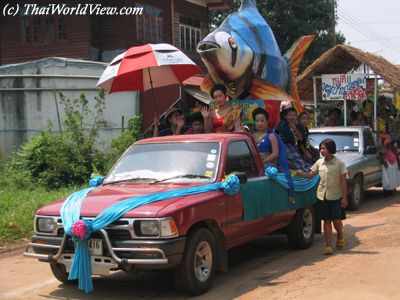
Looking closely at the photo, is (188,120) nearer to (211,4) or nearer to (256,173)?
Answer: (256,173)

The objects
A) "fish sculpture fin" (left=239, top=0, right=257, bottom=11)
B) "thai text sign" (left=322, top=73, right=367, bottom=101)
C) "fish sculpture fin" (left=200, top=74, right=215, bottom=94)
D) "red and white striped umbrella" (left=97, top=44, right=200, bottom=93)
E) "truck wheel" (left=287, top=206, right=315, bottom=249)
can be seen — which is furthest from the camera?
"thai text sign" (left=322, top=73, right=367, bottom=101)

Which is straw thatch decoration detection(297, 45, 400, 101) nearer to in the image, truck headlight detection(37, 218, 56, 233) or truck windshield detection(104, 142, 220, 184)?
truck windshield detection(104, 142, 220, 184)

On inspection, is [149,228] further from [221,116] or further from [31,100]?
[31,100]

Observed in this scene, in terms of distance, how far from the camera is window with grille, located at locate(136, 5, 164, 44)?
21641 millimetres

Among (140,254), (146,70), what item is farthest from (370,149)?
(140,254)

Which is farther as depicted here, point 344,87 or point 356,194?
point 344,87

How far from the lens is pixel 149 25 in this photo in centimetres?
2222

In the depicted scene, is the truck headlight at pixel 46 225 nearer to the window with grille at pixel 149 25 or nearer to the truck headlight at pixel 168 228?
the truck headlight at pixel 168 228

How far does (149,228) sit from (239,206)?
1.40 m

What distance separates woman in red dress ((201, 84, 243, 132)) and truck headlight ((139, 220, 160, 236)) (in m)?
2.84

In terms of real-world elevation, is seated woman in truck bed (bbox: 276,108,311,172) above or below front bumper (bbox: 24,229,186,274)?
above

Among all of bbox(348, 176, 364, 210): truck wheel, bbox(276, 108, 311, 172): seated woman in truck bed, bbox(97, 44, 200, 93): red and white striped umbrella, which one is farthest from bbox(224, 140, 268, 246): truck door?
bbox(348, 176, 364, 210): truck wheel

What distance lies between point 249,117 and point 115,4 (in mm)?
13096

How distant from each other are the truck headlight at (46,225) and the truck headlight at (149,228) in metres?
0.99
